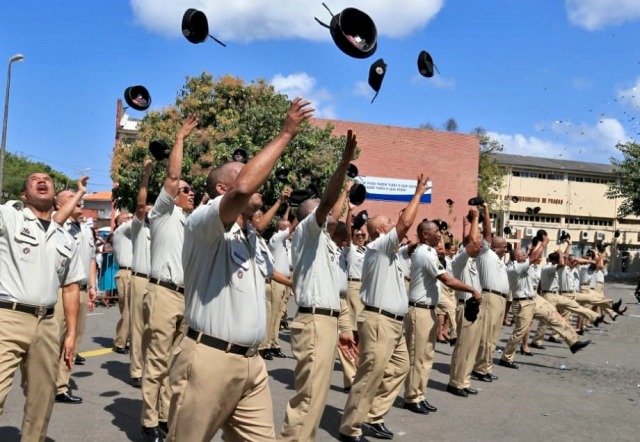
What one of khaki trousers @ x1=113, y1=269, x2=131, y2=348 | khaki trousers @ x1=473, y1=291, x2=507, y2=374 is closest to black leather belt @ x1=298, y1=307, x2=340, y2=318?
khaki trousers @ x1=473, y1=291, x2=507, y2=374

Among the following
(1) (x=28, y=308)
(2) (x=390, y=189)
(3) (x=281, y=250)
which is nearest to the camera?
(1) (x=28, y=308)

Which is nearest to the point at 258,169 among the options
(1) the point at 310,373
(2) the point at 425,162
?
(1) the point at 310,373

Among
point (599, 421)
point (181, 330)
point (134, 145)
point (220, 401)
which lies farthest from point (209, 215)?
point (134, 145)

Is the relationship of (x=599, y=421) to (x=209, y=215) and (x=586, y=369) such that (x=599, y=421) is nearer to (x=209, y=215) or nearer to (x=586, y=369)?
(x=586, y=369)

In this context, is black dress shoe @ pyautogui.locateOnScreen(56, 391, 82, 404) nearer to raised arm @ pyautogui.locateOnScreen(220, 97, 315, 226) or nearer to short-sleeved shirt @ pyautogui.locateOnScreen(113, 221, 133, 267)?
short-sleeved shirt @ pyautogui.locateOnScreen(113, 221, 133, 267)

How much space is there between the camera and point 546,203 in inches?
2349

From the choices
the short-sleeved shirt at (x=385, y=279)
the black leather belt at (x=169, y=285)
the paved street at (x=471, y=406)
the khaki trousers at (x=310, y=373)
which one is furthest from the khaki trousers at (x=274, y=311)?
the khaki trousers at (x=310, y=373)

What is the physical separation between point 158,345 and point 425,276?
10.6ft

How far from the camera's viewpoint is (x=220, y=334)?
3.60 metres

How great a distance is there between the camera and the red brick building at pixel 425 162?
36.1 meters

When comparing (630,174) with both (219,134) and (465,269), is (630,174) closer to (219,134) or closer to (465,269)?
(219,134)

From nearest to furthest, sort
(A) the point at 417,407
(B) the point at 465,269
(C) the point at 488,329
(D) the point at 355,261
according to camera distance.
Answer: (A) the point at 417,407 < (B) the point at 465,269 < (C) the point at 488,329 < (D) the point at 355,261

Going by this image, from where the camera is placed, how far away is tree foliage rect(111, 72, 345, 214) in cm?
2284

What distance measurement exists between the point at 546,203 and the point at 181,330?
189 feet
